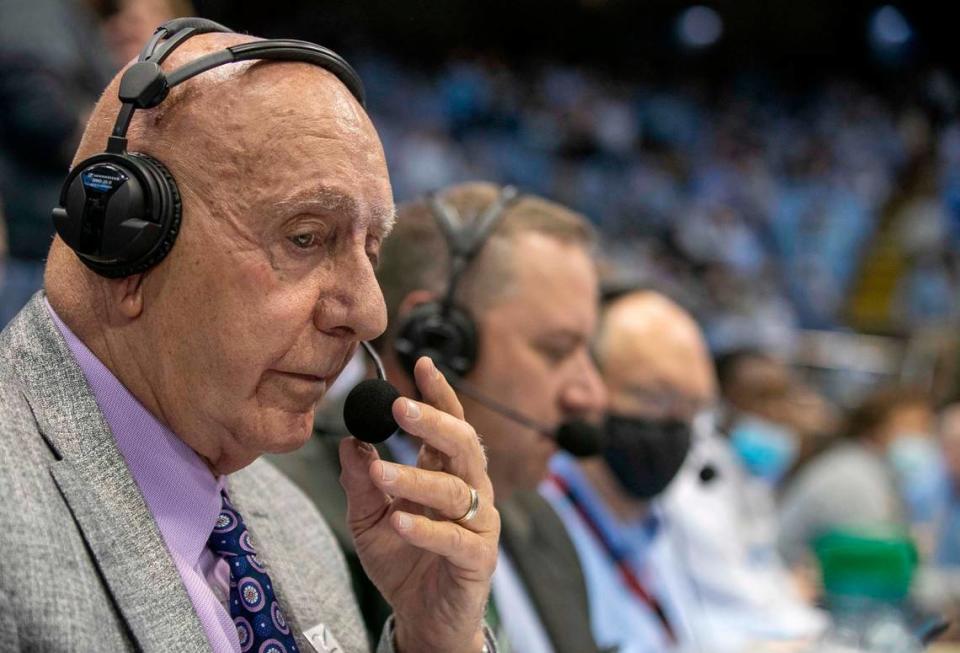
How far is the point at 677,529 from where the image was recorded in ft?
9.14

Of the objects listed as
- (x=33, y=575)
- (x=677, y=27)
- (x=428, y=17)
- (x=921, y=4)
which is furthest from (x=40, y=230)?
(x=677, y=27)

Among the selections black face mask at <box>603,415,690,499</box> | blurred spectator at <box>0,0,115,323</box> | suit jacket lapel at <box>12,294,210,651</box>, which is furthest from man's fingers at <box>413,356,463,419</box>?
black face mask at <box>603,415,690,499</box>

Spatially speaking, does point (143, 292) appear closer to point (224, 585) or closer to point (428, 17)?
point (224, 585)

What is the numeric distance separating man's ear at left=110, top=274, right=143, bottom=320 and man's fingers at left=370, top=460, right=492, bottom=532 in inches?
8.2

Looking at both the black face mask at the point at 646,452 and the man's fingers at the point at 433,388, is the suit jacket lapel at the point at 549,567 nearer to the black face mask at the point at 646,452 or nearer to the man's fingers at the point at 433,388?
the black face mask at the point at 646,452

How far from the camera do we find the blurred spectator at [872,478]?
3.71 meters

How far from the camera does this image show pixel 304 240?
85 cm

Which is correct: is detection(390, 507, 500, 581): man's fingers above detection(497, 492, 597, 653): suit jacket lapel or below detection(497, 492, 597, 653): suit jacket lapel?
above

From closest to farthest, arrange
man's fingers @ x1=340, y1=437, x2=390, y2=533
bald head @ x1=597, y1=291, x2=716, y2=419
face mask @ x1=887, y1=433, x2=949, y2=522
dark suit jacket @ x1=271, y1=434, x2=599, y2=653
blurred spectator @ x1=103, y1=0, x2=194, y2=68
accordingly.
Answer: man's fingers @ x1=340, y1=437, x2=390, y2=533 < dark suit jacket @ x1=271, y1=434, x2=599, y2=653 < blurred spectator @ x1=103, y1=0, x2=194, y2=68 < bald head @ x1=597, y1=291, x2=716, y2=419 < face mask @ x1=887, y1=433, x2=949, y2=522

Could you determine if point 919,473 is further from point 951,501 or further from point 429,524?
point 429,524

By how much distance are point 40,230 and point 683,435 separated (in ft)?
3.95

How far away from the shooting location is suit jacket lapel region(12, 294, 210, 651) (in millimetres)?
782

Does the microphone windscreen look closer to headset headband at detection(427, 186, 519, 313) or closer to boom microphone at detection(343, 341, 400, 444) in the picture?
headset headband at detection(427, 186, 519, 313)

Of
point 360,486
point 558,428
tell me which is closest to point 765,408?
point 558,428
